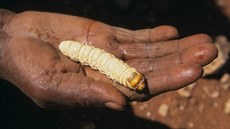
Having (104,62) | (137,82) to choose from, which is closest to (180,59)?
(137,82)

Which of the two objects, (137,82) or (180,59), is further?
(180,59)

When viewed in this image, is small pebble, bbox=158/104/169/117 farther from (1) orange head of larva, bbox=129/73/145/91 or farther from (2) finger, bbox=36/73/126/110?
(2) finger, bbox=36/73/126/110

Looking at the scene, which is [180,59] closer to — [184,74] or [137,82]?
[184,74]

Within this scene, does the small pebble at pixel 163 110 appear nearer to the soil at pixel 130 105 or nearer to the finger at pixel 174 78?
the soil at pixel 130 105

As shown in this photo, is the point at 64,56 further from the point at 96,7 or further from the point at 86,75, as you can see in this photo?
the point at 96,7

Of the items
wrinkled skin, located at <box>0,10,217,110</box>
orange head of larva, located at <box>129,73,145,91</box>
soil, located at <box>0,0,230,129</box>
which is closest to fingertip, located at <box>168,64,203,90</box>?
wrinkled skin, located at <box>0,10,217,110</box>

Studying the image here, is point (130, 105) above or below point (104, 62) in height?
below

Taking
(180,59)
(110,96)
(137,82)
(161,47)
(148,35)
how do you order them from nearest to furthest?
(110,96) → (137,82) → (180,59) → (161,47) → (148,35)

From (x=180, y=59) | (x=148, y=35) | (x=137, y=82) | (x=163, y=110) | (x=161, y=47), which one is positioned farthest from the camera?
(x=163, y=110)

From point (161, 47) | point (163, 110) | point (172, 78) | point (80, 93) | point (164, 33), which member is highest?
point (164, 33)
